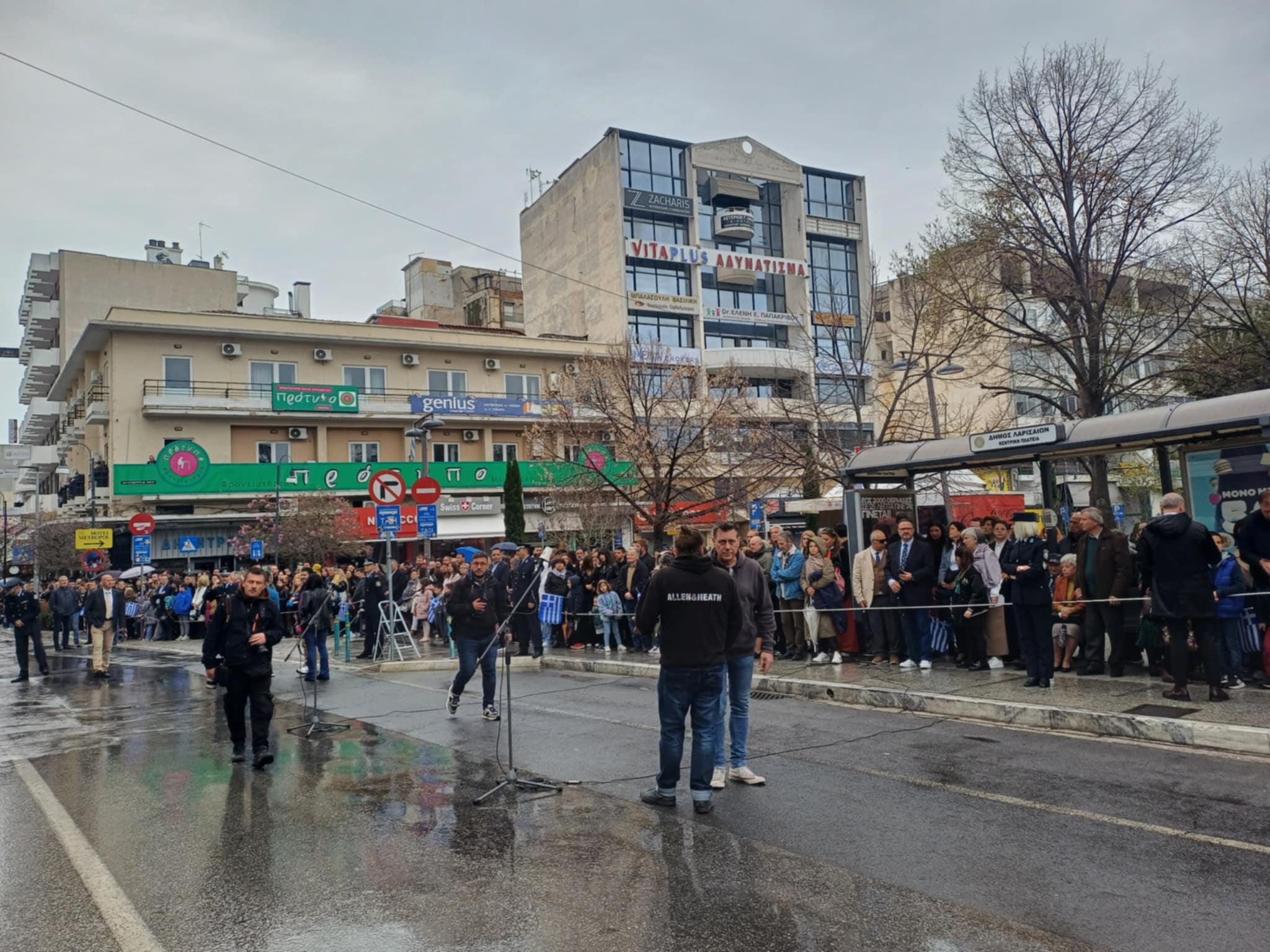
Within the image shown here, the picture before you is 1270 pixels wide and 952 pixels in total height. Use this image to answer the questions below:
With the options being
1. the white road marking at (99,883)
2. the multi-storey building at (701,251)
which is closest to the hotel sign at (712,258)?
the multi-storey building at (701,251)

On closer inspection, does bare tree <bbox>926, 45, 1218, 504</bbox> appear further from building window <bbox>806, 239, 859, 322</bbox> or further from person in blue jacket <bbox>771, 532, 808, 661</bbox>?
building window <bbox>806, 239, 859, 322</bbox>

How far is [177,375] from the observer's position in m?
42.7

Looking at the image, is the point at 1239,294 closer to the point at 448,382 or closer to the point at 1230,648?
the point at 1230,648

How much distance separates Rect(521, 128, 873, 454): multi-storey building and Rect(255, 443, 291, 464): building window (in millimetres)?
18008

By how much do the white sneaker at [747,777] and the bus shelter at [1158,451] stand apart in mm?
6871

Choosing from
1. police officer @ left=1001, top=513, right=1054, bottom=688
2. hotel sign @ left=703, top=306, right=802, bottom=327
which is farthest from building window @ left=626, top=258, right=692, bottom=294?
police officer @ left=1001, top=513, right=1054, bottom=688

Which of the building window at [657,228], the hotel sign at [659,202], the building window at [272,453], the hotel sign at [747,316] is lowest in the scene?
the building window at [272,453]

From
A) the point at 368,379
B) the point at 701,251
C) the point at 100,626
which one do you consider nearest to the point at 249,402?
the point at 368,379

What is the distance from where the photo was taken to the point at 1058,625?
1113 cm

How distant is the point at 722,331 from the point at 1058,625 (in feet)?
161

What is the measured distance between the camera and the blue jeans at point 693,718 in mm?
6160

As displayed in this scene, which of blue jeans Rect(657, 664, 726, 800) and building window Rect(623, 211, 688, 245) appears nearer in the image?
blue jeans Rect(657, 664, 726, 800)

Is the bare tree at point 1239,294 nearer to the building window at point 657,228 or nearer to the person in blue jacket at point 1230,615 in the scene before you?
the person in blue jacket at point 1230,615

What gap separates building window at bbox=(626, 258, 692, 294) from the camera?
55938 mm
